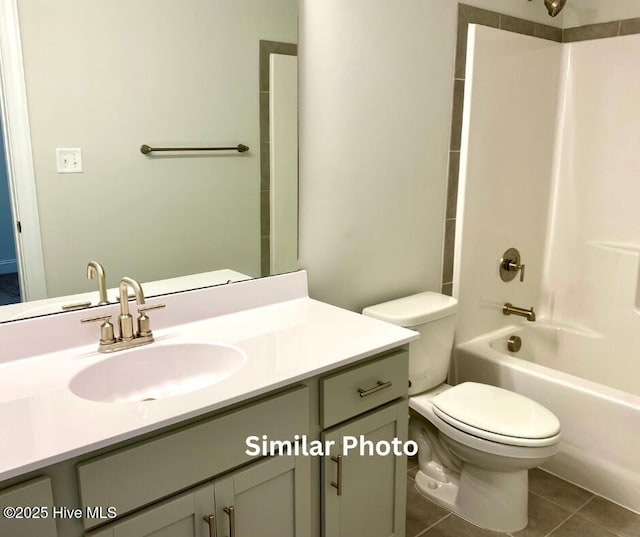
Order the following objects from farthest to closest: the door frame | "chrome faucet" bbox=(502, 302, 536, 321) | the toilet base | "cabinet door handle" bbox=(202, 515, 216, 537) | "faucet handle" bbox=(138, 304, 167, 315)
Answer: "chrome faucet" bbox=(502, 302, 536, 321) < the toilet base < "faucet handle" bbox=(138, 304, 167, 315) < the door frame < "cabinet door handle" bbox=(202, 515, 216, 537)

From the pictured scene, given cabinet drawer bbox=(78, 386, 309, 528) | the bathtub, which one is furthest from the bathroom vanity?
the bathtub

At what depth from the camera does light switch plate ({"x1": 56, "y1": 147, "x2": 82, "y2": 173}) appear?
1470 mm

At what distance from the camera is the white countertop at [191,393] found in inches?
42.4

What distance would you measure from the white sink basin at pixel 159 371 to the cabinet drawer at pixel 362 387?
24 cm

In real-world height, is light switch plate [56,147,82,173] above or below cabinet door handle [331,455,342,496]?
above

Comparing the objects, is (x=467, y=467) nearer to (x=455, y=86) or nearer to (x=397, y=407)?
(x=397, y=407)

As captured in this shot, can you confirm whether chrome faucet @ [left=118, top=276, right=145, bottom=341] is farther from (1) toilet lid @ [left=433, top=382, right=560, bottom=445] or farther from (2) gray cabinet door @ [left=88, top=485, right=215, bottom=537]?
(1) toilet lid @ [left=433, top=382, right=560, bottom=445]

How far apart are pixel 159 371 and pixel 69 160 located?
1.91 ft

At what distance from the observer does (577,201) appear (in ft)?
9.25

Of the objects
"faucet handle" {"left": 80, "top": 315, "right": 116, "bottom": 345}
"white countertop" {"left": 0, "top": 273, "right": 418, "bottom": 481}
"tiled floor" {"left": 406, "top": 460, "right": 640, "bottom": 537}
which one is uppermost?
"faucet handle" {"left": 80, "top": 315, "right": 116, "bottom": 345}

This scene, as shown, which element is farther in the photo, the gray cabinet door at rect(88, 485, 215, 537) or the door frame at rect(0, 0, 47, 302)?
the door frame at rect(0, 0, 47, 302)

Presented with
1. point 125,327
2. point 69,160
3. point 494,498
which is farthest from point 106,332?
point 494,498

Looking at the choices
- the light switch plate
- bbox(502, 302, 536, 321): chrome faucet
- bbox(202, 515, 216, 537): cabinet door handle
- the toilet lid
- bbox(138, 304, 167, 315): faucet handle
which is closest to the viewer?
bbox(202, 515, 216, 537): cabinet door handle

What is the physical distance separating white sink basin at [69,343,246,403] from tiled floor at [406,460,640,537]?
1008 mm
